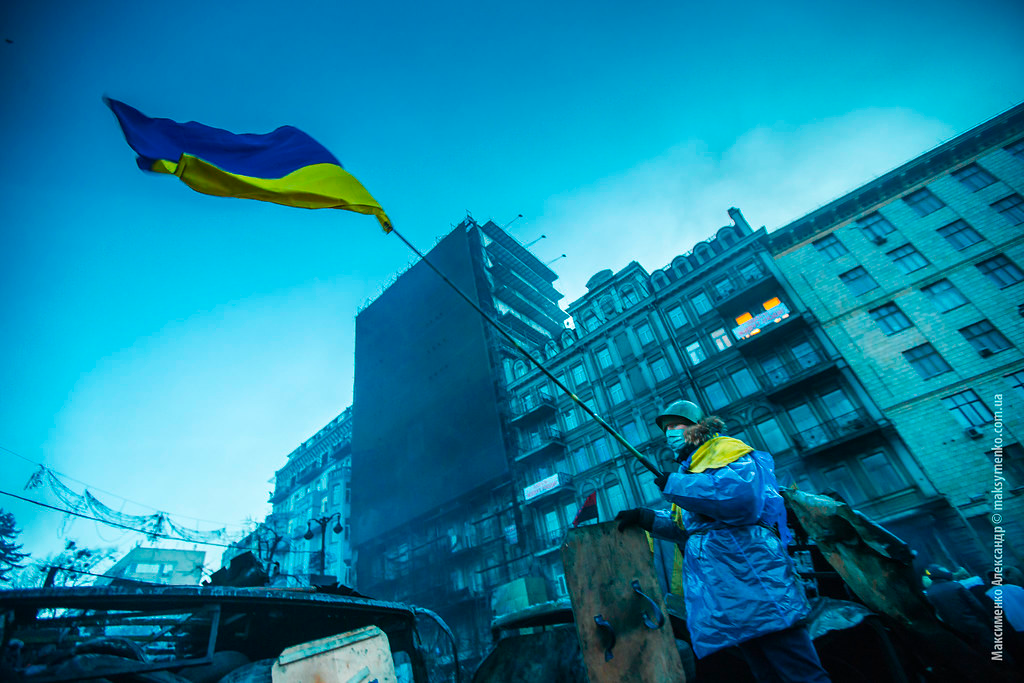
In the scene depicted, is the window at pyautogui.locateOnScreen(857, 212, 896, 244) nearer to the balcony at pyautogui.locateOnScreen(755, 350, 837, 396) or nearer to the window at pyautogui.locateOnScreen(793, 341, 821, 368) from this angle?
the window at pyautogui.locateOnScreen(793, 341, 821, 368)

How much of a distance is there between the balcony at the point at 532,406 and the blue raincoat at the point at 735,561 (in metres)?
24.3

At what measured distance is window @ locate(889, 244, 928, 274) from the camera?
18.5 m

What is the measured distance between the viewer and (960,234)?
1811 cm

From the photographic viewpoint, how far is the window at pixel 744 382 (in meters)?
20.2

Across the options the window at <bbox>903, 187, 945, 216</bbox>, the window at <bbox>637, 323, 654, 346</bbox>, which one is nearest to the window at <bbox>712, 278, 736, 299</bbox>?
the window at <bbox>637, 323, 654, 346</bbox>

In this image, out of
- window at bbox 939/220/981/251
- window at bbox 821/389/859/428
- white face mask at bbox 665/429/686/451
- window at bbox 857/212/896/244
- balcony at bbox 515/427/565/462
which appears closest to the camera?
white face mask at bbox 665/429/686/451

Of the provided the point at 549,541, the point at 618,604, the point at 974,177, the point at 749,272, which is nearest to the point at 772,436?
the point at 749,272

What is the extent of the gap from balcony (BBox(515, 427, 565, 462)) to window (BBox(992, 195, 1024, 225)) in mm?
22665

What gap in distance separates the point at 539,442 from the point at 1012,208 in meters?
24.8

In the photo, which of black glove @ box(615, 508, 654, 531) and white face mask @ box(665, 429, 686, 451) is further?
white face mask @ box(665, 429, 686, 451)

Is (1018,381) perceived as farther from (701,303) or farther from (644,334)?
(644,334)

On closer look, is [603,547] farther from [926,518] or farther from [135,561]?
[135,561]

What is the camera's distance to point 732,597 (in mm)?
2557

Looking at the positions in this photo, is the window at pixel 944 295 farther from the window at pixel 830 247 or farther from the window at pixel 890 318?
the window at pixel 830 247
